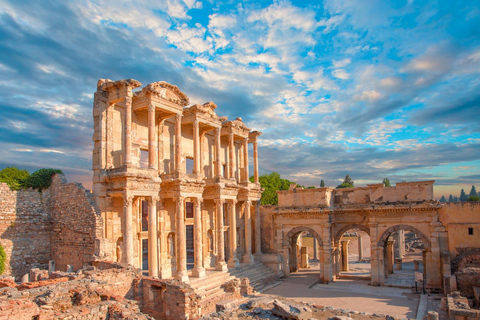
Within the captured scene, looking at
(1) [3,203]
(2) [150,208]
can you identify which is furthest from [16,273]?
(2) [150,208]

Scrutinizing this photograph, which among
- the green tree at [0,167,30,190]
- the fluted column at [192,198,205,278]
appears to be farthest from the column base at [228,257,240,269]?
the green tree at [0,167,30,190]

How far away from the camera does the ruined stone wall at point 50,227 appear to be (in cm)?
1809

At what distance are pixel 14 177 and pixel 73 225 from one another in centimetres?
452

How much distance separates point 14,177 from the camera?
19766 millimetres

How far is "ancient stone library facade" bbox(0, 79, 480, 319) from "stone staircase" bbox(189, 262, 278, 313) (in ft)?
0.37

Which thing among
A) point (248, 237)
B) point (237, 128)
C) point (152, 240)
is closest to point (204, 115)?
point (237, 128)

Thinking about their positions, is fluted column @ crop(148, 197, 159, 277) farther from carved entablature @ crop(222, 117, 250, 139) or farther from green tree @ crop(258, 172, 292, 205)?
green tree @ crop(258, 172, 292, 205)

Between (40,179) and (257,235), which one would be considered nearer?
(40,179)

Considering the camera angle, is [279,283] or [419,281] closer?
[419,281]

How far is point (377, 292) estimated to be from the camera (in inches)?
903

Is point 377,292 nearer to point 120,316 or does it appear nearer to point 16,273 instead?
point 120,316

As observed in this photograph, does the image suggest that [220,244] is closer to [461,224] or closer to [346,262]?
[346,262]

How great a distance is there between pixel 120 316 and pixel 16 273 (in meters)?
9.85

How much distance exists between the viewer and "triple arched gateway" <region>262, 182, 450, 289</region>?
23422 mm
